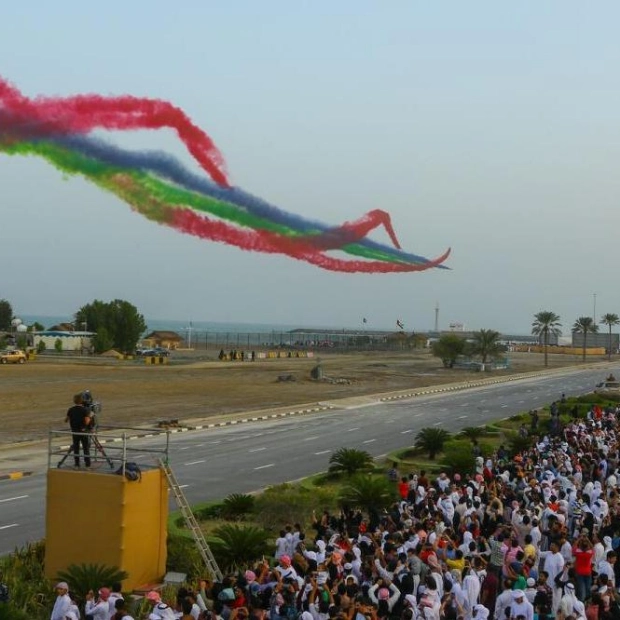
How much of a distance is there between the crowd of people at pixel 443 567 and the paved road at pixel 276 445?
5.03m

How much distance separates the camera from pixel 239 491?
28.7 m

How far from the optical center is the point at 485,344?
118 m

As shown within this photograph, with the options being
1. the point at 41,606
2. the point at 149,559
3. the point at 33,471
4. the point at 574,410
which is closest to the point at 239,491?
the point at 33,471

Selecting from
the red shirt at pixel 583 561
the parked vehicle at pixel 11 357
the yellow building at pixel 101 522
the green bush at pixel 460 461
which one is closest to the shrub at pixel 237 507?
the yellow building at pixel 101 522

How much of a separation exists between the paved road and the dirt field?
5.80 meters

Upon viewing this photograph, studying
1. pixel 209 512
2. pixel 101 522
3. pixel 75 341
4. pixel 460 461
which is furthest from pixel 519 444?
pixel 75 341

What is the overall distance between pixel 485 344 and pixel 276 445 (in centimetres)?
8112

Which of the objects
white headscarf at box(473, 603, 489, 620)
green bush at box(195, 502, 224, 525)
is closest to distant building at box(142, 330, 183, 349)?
green bush at box(195, 502, 224, 525)

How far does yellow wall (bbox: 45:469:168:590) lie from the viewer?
17.1 m

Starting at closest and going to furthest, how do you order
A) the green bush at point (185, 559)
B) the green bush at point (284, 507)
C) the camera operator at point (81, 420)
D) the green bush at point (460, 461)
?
the green bush at point (185, 559)
the camera operator at point (81, 420)
the green bush at point (284, 507)
the green bush at point (460, 461)

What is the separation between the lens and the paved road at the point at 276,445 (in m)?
26.1

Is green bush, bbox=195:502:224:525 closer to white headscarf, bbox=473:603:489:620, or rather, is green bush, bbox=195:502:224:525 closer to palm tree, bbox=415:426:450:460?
white headscarf, bbox=473:603:489:620

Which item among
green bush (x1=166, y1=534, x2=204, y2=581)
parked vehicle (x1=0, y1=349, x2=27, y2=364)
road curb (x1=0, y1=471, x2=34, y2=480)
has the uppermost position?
parked vehicle (x1=0, y1=349, x2=27, y2=364)

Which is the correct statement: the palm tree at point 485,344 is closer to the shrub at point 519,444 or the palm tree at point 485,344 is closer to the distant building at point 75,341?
the distant building at point 75,341
